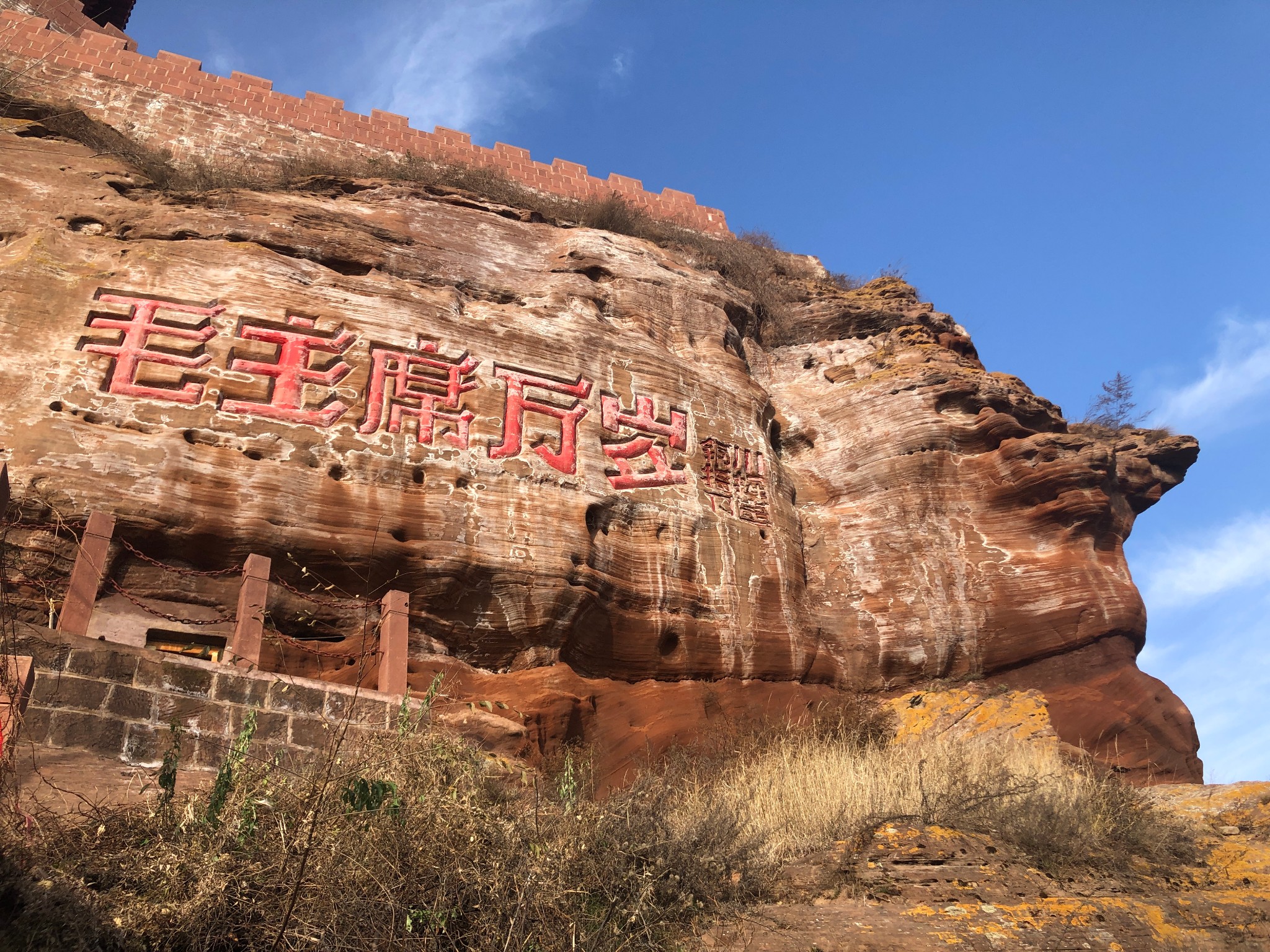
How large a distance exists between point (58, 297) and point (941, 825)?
8124 mm

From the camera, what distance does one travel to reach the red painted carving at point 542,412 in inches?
394

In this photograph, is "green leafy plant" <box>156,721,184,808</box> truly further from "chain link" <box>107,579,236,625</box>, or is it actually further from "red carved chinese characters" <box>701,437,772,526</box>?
"red carved chinese characters" <box>701,437,772,526</box>

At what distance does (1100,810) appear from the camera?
6.86 m

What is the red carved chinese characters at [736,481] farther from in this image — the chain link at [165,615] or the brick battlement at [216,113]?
the brick battlement at [216,113]

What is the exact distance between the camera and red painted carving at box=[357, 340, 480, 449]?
964cm

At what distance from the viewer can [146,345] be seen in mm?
→ 9148

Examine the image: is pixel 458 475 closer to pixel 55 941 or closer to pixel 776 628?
pixel 776 628

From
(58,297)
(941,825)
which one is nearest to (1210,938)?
(941,825)

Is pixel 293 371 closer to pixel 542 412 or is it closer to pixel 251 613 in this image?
pixel 542 412

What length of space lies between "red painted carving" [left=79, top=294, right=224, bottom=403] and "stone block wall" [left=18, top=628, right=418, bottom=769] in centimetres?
328

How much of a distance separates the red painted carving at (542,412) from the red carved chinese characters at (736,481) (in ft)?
4.70

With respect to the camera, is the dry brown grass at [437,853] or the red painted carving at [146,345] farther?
the red painted carving at [146,345]

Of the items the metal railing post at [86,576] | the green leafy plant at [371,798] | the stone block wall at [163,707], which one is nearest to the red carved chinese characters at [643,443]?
the stone block wall at [163,707]

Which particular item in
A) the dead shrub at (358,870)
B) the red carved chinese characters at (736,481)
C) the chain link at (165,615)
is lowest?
the dead shrub at (358,870)
